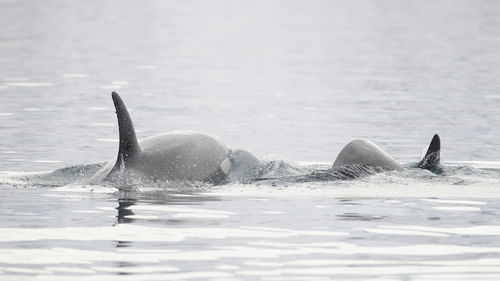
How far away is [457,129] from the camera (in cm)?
2644

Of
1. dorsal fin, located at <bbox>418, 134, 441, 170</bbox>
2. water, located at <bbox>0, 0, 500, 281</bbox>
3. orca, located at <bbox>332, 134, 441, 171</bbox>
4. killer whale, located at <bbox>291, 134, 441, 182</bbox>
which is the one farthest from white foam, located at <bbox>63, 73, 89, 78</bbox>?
orca, located at <bbox>332, 134, 441, 171</bbox>

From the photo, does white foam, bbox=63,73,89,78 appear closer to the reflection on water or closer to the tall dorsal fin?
the reflection on water

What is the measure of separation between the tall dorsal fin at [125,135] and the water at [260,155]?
465 millimetres

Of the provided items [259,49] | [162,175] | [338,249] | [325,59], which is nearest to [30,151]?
[162,175]

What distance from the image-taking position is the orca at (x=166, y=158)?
15.6 meters

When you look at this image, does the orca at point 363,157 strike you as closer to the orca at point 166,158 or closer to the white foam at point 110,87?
the orca at point 166,158

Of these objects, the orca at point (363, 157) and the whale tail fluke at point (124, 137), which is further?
the orca at point (363, 157)

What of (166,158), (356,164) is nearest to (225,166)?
(166,158)

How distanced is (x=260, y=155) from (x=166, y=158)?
6146 mm

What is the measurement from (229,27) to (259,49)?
2433 cm

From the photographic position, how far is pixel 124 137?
1538 cm

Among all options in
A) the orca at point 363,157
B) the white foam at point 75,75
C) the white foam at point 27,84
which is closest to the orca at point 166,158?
the orca at point 363,157

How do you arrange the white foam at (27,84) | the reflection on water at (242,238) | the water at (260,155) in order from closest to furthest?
the reflection on water at (242,238) < the water at (260,155) < the white foam at (27,84)

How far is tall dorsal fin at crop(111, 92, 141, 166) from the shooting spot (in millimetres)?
15203
